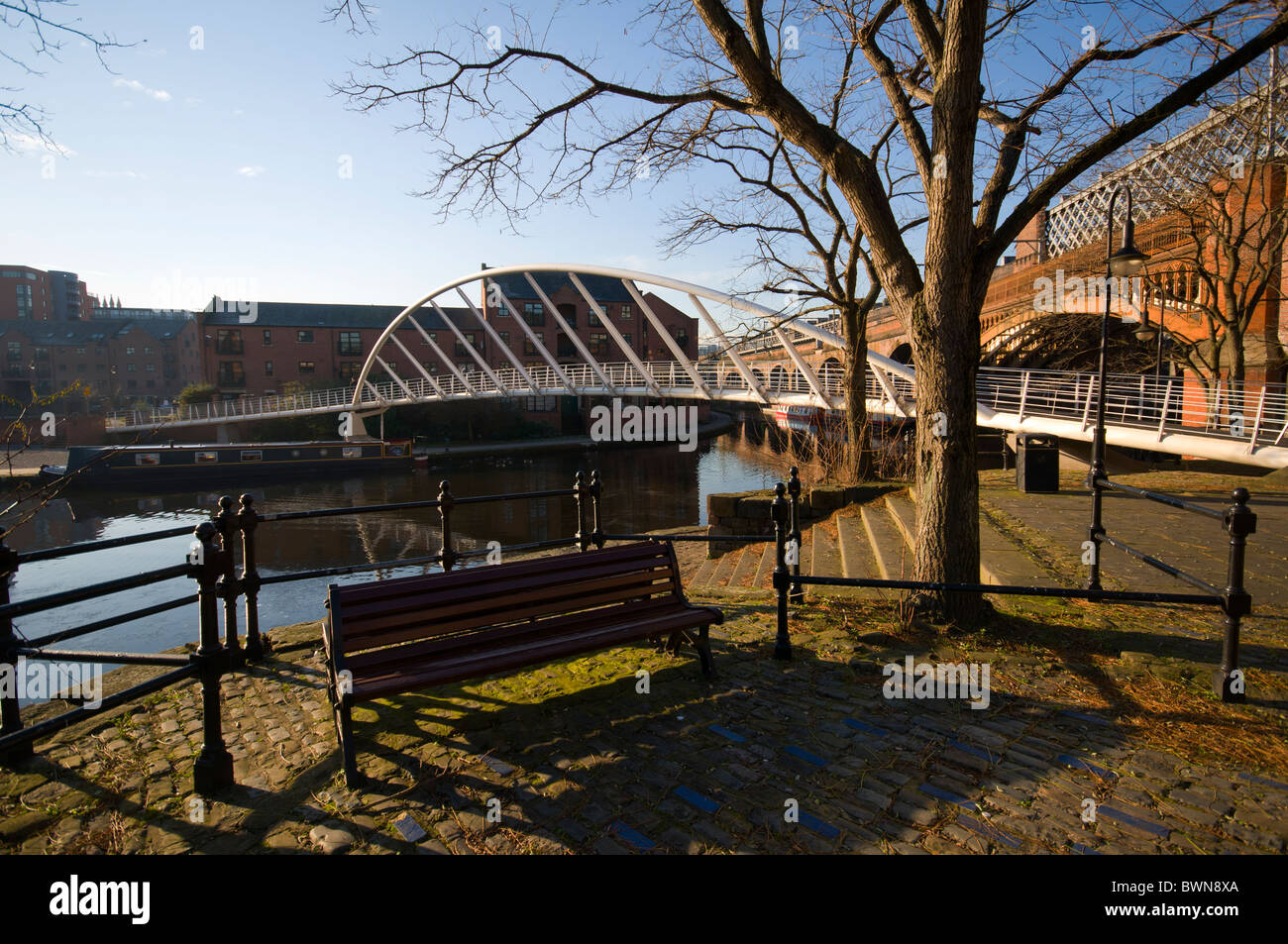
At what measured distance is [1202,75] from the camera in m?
4.39

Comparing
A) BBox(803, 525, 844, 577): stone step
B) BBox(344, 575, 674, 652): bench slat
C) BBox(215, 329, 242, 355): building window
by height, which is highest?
BBox(215, 329, 242, 355): building window

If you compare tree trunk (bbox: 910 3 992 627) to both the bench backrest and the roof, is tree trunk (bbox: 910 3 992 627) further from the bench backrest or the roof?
the roof

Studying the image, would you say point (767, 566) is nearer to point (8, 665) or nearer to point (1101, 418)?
point (1101, 418)

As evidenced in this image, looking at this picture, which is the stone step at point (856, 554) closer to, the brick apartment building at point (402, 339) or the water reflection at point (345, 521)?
the water reflection at point (345, 521)

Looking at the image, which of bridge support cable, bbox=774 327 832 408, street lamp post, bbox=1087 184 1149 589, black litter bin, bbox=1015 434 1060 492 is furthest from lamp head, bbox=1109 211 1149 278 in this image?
bridge support cable, bbox=774 327 832 408

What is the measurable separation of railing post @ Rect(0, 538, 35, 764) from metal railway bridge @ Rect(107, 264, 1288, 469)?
10.3 feet

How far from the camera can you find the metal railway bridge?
15.5 meters

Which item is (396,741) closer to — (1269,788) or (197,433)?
(1269,788)

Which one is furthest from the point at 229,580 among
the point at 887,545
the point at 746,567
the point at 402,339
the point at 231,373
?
the point at 231,373

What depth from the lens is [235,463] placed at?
38094 mm

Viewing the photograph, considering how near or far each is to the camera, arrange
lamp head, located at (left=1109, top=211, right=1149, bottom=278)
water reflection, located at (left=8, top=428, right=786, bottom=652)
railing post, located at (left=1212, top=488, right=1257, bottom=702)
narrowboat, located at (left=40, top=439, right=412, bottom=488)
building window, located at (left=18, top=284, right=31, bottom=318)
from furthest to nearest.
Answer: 1. building window, located at (left=18, top=284, right=31, bottom=318)
2. narrowboat, located at (left=40, top=439, right=412, bottom=488)
3. water reflection, located at (left=8, top=428, right=786, bottom=652)
4. lamp head, located at (left=1109, top=211, right=1149, bottom=278)
5. railing post, located at (left=1212, top=488, right=1257, bottom=702)

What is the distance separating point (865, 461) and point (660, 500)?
45.7 ft

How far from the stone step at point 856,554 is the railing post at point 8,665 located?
5.87 metres

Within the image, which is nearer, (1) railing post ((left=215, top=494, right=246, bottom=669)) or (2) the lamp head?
(1) railing post ((left=215, top=494, right=246, bottom=669))
